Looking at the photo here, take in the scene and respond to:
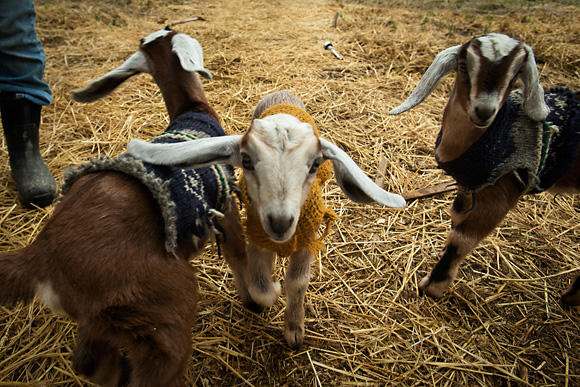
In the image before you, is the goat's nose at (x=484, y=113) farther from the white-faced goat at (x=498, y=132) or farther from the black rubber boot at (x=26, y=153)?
the black rubber boot at (x=26, y=153)

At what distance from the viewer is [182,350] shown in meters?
1.28

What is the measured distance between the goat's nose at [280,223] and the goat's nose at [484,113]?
112 centimetres

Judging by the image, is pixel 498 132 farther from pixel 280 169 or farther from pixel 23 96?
pixel 23 96

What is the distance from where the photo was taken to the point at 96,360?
149 cm

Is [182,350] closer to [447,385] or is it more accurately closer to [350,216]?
[447,385]

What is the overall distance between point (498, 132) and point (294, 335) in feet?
5.19

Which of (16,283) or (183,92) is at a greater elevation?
(183,92)

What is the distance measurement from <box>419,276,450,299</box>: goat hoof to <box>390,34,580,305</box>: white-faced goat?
236 mm

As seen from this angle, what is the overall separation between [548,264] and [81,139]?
13.2 feet

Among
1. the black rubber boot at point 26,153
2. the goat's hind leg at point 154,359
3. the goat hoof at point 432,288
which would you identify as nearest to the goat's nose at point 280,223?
the goat's hind leg at point 154,359

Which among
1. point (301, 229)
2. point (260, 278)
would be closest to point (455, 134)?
point (301, 229)

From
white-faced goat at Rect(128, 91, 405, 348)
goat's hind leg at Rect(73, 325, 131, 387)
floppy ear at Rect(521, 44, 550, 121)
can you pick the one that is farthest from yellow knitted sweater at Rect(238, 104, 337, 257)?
floppy ear at Rect(521, 44, 550, 121)

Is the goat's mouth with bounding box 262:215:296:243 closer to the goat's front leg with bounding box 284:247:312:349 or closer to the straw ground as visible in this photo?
the goat's front leg with bounding box 284:247:312:349

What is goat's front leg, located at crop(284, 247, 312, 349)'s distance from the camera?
6.04 feet
